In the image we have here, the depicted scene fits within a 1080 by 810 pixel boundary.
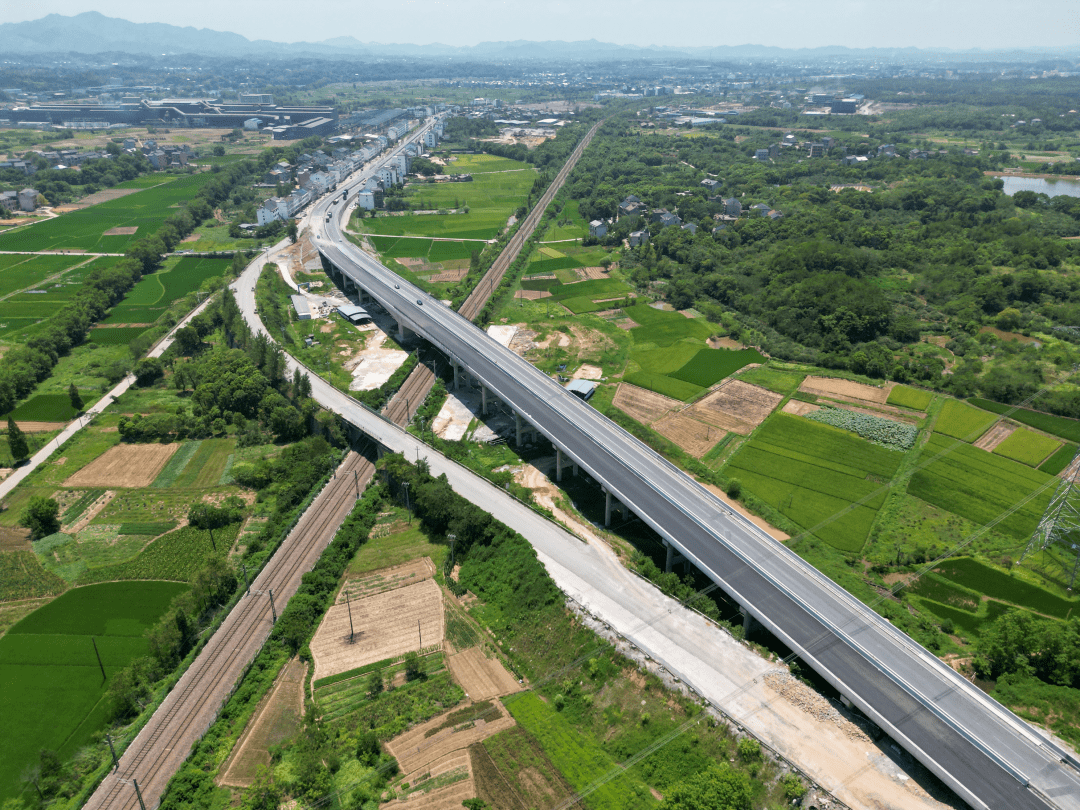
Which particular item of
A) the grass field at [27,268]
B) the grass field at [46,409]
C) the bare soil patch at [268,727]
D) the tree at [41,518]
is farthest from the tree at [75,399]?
the bare soil patch at [268,727]

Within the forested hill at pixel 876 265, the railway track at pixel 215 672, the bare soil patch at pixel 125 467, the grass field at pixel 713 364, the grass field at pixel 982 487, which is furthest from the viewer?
the forested hill at pixel 876 265

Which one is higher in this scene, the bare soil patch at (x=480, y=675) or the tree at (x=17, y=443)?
the tree at (x=17, y=443)

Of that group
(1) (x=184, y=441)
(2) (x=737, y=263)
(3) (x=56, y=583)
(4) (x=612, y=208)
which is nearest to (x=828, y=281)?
(2) (x=737, y=263)

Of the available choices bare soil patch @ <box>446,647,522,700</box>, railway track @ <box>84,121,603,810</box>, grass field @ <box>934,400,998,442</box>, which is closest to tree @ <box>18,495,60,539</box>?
railway track @ <box>84,121,603,810</box>

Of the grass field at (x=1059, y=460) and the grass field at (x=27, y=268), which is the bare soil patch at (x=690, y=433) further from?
the grass field at (x=27, y=268)

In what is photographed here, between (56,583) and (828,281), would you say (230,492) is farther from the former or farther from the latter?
(828,281)

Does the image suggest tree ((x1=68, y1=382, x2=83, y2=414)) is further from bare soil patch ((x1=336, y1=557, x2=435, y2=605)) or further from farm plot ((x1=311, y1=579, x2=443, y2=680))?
farm plot ((x1=311, y1=579, x2=443, y2=680))

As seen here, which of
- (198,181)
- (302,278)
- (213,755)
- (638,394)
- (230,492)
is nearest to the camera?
(213,755)

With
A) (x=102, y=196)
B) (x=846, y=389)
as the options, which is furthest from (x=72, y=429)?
(x=102, y=196)
